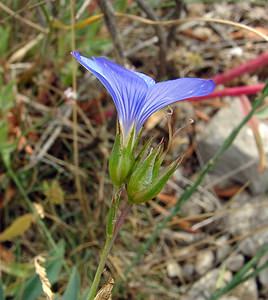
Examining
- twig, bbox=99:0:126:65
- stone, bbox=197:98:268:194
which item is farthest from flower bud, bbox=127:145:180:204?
stone, bbox=197:98:268:194

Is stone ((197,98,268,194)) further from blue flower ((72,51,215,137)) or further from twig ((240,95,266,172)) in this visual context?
blue flower ((72,51,215,137))

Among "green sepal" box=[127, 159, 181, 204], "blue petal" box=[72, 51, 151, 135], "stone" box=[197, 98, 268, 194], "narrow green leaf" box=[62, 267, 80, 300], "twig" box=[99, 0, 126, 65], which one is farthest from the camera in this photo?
"stone" box=[197, 98, 268, 194]

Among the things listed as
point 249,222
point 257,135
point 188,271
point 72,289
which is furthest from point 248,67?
point 72,289

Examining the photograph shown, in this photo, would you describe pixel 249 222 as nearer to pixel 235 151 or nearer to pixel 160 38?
pixel 235 151

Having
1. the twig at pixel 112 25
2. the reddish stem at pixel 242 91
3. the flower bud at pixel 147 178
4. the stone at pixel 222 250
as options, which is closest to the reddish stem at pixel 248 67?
the reddish stem at pixel 242 91

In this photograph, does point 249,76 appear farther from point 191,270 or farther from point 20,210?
point 20,210

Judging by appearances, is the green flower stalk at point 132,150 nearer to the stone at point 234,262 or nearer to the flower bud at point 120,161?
the flower bud at point 120,161

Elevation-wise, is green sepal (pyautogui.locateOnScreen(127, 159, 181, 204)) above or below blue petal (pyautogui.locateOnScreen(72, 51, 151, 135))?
below

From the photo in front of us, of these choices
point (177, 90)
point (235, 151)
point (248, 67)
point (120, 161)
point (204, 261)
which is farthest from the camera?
point (235, 151)
